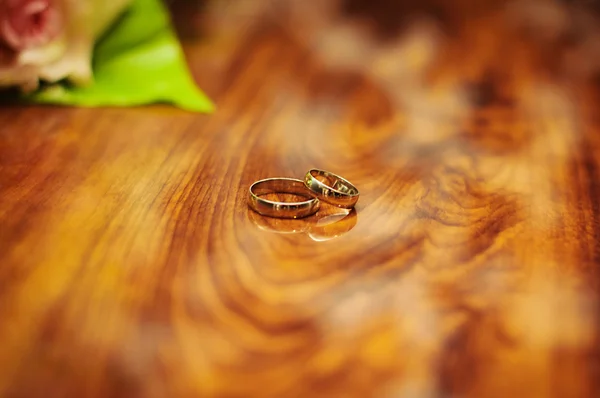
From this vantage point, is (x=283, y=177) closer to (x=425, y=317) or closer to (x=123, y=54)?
(x=425, y=317)

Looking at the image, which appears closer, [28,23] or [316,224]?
[316,224]

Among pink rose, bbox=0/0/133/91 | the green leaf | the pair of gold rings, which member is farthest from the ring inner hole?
pink rose, bbox=0/0/133/91

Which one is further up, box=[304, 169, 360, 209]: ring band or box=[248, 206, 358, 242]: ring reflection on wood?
box=[304, 169, 360, 209]: ring band

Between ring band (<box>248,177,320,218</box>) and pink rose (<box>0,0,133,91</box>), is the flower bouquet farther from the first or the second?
ring band (<box>248,177,320,218</box>)

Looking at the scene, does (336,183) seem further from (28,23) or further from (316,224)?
(28,23)

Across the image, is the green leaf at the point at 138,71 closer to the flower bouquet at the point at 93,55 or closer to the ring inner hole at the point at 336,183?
the flower bouquet at the point at 93,55

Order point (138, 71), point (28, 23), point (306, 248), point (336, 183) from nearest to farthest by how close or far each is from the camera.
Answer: point (306, 248) < point (336, 183) < point (28, 23) < point (138, 71)

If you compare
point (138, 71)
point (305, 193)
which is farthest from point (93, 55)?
point (305, 193)
